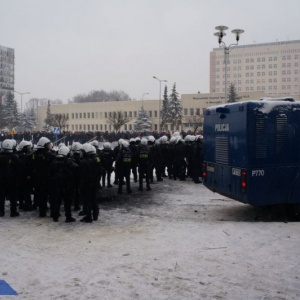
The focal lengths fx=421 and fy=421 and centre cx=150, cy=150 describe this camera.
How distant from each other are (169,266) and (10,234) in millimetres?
4030

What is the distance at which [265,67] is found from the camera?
155 m

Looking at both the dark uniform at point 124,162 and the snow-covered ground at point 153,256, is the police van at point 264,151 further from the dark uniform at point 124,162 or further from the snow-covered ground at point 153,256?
the dark uniform at point 124,162

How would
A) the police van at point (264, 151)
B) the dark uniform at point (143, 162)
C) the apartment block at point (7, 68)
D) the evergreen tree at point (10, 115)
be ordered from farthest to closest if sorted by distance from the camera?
the apartment block at point (7, 68) → the evergreen tree at point (10, 115) → the dark uniform at point (143, 162) → the police van at point (264, 151)

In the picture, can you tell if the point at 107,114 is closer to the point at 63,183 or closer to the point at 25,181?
the point at 25,181

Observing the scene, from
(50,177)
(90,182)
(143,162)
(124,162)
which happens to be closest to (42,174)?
(50,177)

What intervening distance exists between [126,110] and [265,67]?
75.1m

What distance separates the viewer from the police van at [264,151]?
9.79 metres

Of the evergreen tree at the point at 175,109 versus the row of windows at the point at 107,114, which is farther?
the row of windows at the point at 107,114

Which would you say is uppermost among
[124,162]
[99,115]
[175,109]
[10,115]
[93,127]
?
[99,115]

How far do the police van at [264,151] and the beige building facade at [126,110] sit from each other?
7114 cm

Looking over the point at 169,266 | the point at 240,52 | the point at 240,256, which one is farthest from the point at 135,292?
the point at 240,52

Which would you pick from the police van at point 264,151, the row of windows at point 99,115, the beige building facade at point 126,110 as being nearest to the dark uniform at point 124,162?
the police van at point 264,151

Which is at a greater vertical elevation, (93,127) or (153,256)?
(93,127)

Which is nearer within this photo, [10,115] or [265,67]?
[10,115]
